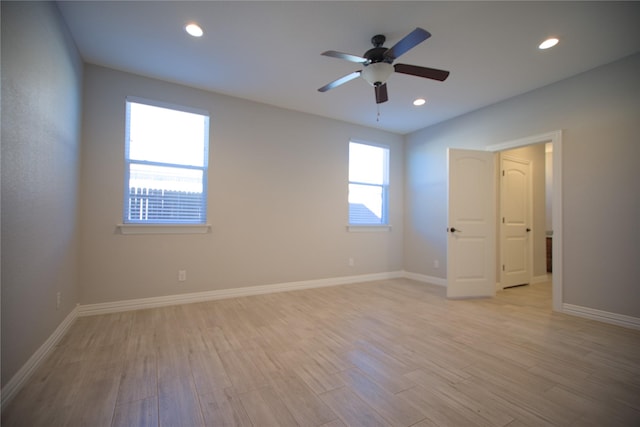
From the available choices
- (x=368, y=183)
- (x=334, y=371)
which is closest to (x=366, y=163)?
(x=368, y=183)

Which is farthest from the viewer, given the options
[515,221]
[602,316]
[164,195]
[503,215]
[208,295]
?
[515,221]

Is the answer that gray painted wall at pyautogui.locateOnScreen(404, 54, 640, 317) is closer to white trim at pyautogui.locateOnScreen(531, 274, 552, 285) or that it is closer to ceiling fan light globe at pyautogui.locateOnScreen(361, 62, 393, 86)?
white trim at pyautogui.locateOnScreen(531, 274, 552, 285)

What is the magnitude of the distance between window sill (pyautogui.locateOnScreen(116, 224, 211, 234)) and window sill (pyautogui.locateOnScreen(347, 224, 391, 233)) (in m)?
2.37

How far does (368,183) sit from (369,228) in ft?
2.76

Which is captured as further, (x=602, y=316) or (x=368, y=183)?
(x=368, y=183)

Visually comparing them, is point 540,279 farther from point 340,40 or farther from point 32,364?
point 32,364

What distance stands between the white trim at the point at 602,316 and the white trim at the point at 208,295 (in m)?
2.61

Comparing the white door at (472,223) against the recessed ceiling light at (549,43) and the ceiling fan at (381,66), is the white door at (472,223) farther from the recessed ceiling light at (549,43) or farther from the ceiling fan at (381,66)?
the ceiling fan at (381,66)

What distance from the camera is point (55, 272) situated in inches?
90.1

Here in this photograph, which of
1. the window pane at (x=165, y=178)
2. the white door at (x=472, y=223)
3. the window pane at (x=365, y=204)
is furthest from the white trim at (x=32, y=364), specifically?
the white door at (x=472, y=223)

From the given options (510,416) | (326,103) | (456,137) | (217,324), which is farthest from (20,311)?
(456,137)

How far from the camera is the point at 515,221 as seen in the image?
15.3 feet

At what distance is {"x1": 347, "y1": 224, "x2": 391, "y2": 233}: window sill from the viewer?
4801mm

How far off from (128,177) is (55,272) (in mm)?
1291
